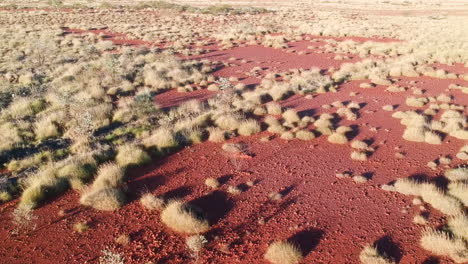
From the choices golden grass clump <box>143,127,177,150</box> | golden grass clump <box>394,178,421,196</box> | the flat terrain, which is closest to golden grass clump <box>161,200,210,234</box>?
the flat terrain

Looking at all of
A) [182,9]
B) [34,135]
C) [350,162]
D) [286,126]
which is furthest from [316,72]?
[182,9]

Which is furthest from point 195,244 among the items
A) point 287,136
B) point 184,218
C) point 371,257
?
point 287,136

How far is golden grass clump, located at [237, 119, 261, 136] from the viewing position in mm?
13891

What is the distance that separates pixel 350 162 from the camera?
37.9 ft

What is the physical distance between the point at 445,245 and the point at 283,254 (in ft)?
11.3

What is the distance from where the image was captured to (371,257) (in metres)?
7.07

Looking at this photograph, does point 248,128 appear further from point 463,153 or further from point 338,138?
point 463,153

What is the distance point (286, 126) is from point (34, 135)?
10.6 meters

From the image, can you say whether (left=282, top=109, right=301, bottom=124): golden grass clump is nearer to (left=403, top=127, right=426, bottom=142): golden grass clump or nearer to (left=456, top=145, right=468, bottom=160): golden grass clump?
(left=403, top=127, right=426, bottom=142): golden grass clump

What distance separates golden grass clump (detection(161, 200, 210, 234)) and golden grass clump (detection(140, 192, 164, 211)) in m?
0.35

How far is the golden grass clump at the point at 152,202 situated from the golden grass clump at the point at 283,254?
327cm

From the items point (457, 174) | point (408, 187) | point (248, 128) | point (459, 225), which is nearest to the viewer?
point (459, 225)

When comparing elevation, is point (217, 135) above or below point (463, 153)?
above

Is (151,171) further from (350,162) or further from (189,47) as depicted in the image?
(189,47)
